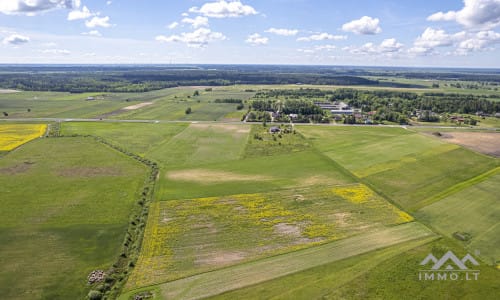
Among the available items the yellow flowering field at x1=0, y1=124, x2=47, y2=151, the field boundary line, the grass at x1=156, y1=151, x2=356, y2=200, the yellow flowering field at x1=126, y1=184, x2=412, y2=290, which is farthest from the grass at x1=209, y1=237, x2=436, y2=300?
the yellow flowering field at x1=0, y1=124, x2=47, y2=151

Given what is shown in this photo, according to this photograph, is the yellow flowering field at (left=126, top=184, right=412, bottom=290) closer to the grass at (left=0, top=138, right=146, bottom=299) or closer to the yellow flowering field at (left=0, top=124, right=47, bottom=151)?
the grass at (left=0, top=138, right=146, bottom=299)

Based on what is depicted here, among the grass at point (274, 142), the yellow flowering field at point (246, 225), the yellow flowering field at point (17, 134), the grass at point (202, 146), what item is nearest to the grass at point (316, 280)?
the yellow flowering field at point (246, 225)

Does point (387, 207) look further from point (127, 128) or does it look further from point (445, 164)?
point (127, 128)

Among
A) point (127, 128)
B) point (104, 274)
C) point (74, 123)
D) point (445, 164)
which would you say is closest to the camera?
point (104, 274)

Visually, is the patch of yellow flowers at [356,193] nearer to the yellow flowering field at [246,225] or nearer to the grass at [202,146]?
the yellow flowering field at [246,225]

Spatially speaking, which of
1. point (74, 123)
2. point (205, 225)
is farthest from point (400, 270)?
point (74, 123)
